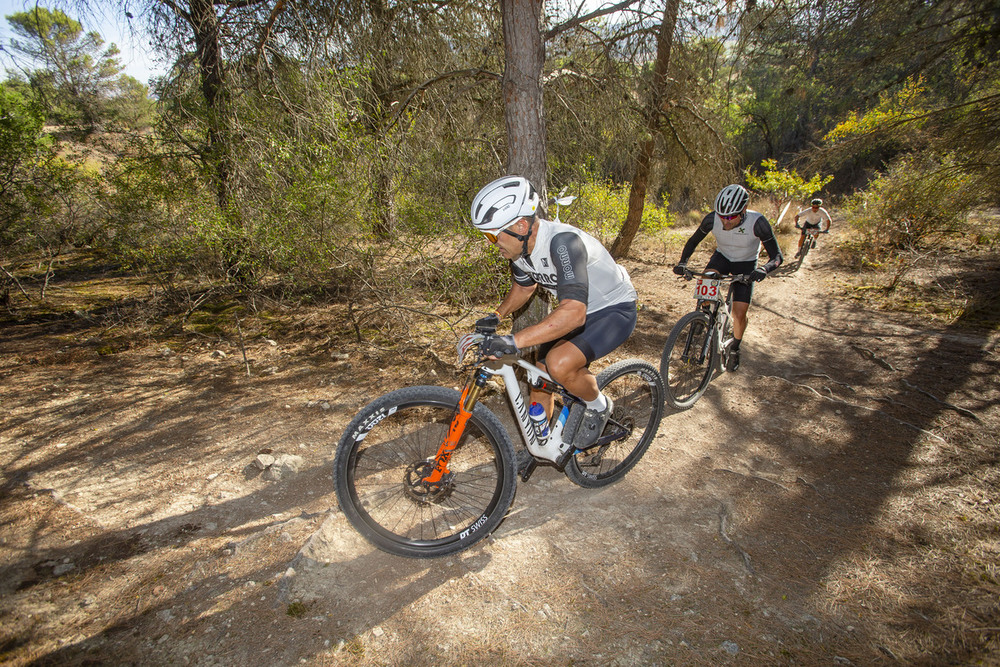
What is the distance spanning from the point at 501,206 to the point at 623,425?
2.15 metres

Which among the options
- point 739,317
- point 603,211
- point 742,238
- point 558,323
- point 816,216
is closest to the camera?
point 558,323

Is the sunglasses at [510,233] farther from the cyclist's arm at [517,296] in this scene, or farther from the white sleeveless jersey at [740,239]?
the white sleeveless jersey at [740,239]

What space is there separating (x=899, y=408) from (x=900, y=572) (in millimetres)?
3079

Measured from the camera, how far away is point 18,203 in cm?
712

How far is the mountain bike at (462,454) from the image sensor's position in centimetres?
272

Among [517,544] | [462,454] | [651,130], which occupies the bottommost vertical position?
[517,544]

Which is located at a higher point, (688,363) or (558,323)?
(558,323)

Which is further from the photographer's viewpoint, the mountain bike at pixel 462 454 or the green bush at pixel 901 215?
the green bush at pixel 901 215

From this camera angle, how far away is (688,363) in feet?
16.6

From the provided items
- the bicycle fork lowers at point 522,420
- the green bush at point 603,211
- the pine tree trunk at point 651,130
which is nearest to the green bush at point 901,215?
the pine tree trunk at point 651,130

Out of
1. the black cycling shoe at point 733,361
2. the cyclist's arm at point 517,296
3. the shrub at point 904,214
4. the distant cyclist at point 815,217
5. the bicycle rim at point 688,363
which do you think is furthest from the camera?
the distant cyclist at point 815,217

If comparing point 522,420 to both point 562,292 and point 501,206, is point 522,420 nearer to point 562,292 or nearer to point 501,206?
point 562,292

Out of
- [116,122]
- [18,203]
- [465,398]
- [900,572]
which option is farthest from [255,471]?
[18,203]

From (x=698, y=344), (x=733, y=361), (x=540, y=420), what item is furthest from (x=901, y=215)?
(x=540, y=420)
